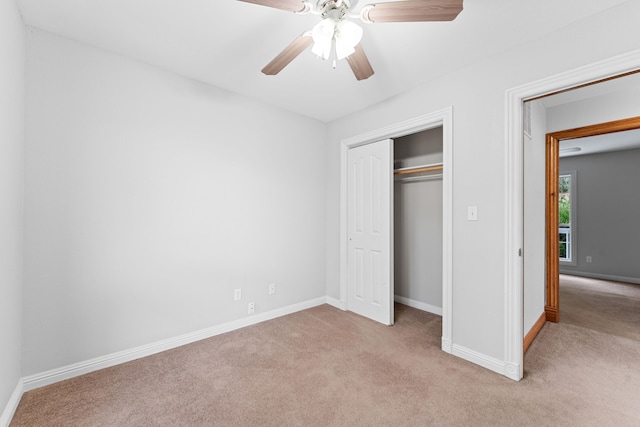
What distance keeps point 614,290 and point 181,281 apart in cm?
629

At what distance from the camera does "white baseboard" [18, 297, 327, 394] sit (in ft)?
6.30

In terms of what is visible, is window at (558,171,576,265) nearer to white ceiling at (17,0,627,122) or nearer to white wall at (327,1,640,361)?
white wall at (327,1,640,361)

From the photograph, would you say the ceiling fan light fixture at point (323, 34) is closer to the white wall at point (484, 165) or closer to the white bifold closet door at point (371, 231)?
the white wall at point (484, 165)

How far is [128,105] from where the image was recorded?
2.29 meters

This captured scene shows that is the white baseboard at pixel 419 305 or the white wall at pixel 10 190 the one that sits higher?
the white wall at pixel 10 190

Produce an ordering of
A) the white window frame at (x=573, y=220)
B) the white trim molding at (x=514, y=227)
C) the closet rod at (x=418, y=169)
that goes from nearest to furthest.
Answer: the white trim molding at (x=514, y=227), the closet rod at (x=418, y=169), the white window frame at (x=573, y=220)

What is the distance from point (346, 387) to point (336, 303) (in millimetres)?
1639

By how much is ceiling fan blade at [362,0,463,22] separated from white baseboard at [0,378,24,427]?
2931 mm

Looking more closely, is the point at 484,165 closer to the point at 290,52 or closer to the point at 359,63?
the point at 359,63

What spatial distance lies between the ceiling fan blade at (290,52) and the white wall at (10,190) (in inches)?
56.6

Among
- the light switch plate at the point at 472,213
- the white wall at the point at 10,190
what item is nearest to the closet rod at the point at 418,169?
the light switch plate at the point at 472,213

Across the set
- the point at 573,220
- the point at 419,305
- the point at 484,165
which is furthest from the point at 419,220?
the point at 573,220

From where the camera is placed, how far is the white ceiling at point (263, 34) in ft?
5.68

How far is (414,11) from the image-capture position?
1.39 meters
